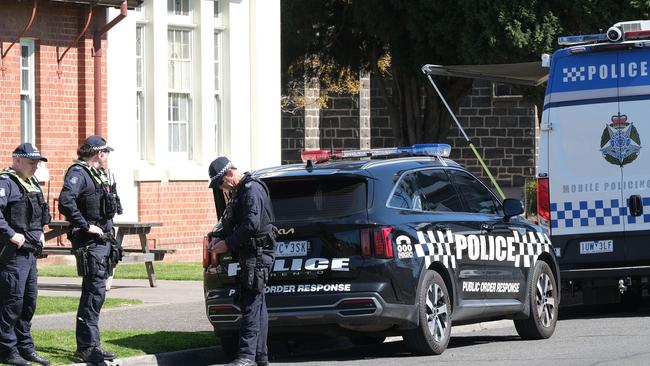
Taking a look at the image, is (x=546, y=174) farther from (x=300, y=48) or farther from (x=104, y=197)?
(x=300, y=48)

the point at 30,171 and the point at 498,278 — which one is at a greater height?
the point at 30,171

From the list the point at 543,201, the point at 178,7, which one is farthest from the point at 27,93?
the point at 543,201

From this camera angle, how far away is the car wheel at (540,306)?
14188 millimetres

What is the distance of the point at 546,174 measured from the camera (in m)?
16.1

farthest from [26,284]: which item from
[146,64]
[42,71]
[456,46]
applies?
[456,46]

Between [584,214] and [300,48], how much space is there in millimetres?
22846

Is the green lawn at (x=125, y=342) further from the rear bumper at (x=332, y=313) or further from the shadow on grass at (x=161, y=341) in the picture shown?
the rear bumper at (x=332, y=313)

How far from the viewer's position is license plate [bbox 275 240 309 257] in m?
12.2

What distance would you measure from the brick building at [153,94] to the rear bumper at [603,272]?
8.75 metres

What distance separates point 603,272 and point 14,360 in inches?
271

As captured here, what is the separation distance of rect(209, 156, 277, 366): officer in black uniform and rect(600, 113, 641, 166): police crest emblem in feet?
17.8

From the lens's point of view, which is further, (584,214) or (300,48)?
(300,48)

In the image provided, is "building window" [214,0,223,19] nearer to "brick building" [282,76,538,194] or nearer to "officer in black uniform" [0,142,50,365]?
"officer in black uniform" [0,142,50,365]

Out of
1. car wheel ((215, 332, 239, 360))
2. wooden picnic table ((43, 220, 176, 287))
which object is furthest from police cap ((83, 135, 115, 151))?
wooden picnic table ((43, 220, 176, 287))
